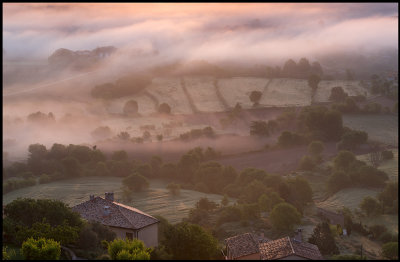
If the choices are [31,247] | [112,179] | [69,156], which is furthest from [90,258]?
[69,156]

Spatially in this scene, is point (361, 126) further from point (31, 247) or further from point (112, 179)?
point (31, 247)

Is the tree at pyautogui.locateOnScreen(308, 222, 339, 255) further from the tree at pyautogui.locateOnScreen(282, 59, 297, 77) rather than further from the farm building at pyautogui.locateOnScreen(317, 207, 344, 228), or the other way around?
the tree at pyautogui.locateOnScreen(282, 59, 297, 77)

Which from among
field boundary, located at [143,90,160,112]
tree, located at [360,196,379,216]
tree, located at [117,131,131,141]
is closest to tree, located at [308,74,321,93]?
field boundary, located at [143,90,160,112]

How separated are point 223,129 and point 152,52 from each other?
3498cm

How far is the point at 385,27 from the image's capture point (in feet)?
318

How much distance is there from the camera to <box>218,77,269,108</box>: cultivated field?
3639 inches

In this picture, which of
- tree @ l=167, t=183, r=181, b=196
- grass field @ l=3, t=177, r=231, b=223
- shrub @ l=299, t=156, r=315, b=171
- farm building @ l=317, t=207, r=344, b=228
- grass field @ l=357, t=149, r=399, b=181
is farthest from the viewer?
shrub @ l=299, t=156, r=315, b=171

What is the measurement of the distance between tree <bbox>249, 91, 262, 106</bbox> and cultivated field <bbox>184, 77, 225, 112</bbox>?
203 inches

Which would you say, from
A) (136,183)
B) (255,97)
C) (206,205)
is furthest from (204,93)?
(206,205)

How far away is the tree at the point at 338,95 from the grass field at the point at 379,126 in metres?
6.37

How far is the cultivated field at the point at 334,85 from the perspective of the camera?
8881 cm

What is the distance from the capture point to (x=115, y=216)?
34.1 m

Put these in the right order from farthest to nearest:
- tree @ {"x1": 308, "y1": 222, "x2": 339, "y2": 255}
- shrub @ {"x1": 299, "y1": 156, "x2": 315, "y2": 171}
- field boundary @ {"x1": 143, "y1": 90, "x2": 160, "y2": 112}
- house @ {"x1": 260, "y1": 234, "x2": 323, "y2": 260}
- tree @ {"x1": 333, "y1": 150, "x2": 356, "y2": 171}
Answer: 1. field boundary @ {"x1": 143, "y1": 90, "x2": 160, "y2": 112}
2. shrub @ {"x1": 299, "y1": 156, "x2": 315, "y2": 171}
3. tree @ {"x1": 333, "y1": 150, "x2": 356, "y2": 171}
4. tree @ {"x1": 308, "y1": 222, "x2": 339, "y2": 255}
5. house @ {"x1": 260, "y1": 234, "x2": 323, "y2": 260}

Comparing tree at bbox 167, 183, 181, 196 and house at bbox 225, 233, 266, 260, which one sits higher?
house at bbox 225, 233, 266, 260
